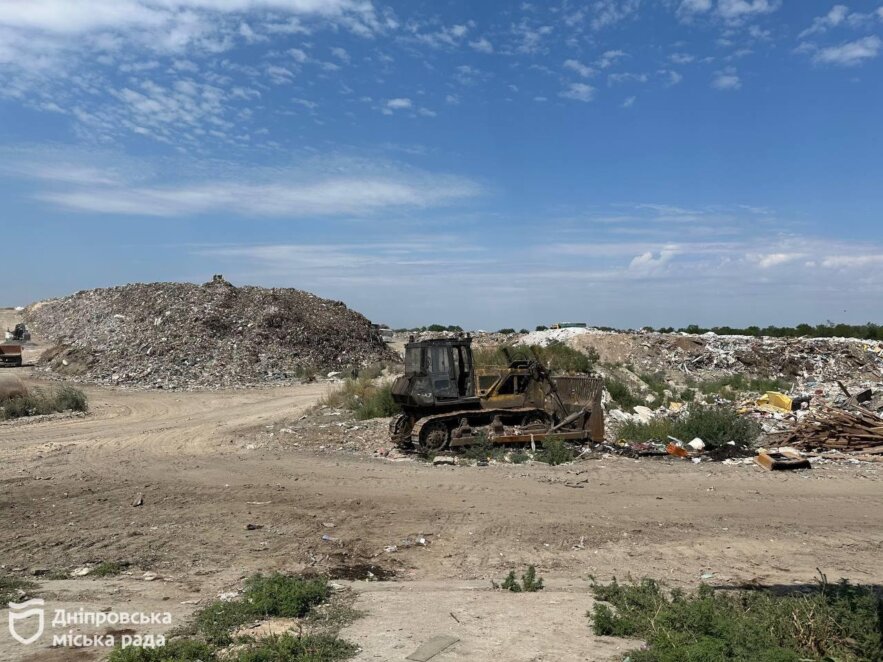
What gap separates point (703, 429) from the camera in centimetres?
1338

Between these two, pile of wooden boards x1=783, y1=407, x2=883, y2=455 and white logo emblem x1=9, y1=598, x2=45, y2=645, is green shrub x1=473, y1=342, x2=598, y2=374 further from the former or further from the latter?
white logo emblem x1=9, y1=598, x2=45, y2=645

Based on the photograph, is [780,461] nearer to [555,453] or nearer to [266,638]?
[555,453]

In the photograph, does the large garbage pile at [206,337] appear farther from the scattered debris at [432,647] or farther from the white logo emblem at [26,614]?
the scattered debris at [432,647]

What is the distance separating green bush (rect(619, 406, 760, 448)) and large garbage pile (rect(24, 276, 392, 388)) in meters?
16.8

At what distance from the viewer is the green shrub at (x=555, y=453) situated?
1194 cm

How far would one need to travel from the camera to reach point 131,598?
575 cm

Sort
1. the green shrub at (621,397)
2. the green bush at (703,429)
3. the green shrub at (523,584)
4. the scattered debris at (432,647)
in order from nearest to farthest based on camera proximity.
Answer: the scattered debris at (432,647)
the green shrub at (523,584)
the green bush at (703,429)
the green shrub at (621,397)

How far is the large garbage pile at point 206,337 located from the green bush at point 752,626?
22863mm

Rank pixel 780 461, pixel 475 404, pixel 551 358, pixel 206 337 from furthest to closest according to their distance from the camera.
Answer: pixel 206 337 → pixel 551 358 → pixel 475 404 → pixel 780 461

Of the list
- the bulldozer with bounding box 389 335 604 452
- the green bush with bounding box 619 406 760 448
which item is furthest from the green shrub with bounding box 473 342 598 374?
the bulldozer with bounding box 389 335 604 452

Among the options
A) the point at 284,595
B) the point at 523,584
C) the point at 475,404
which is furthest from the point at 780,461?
the point at 284,595

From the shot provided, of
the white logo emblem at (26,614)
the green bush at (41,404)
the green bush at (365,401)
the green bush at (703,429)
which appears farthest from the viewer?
the green bush at (41,404)

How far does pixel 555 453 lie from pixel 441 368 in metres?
2.61

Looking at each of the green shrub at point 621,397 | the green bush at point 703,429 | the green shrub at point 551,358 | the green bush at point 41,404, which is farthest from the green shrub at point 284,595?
the green shrub at point 551,358
